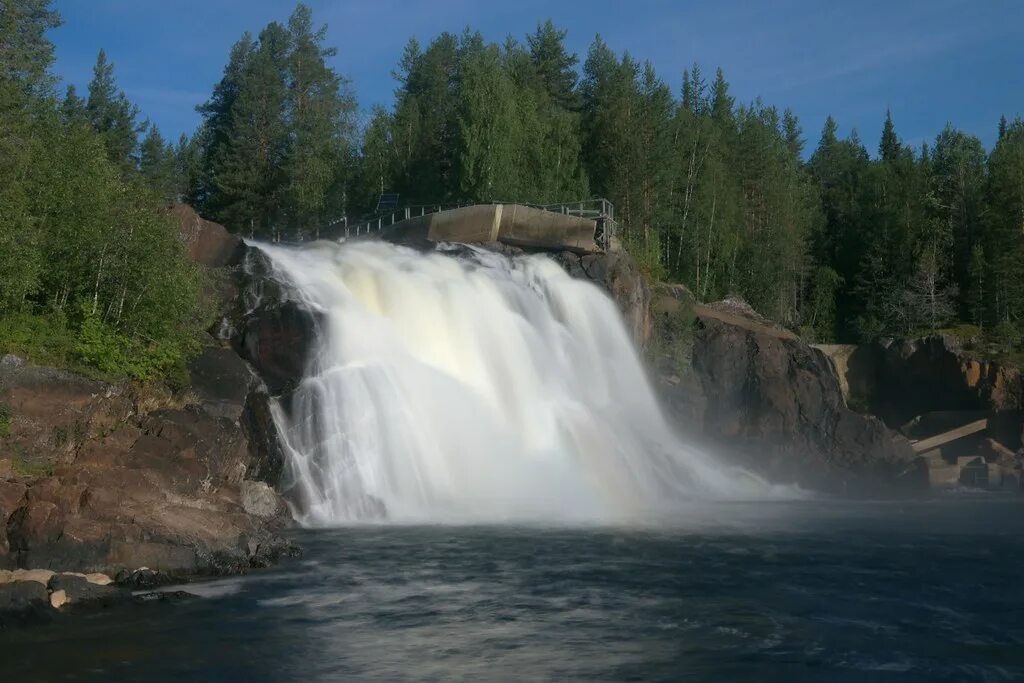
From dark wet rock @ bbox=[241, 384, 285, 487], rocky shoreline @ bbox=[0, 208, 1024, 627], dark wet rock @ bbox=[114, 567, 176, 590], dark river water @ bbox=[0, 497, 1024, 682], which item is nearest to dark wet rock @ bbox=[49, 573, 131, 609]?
rocky shoreline @ bbox=[0, 208, 1024, 627]

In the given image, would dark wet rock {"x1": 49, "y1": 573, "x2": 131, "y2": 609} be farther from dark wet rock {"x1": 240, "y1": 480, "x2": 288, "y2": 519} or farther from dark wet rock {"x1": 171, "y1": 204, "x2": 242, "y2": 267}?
dark wet rock {"x1": 171, "y1": 204, "x2": 242, "y2": 267}

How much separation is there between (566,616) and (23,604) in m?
7.75

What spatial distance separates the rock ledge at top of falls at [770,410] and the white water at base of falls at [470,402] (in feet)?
9.32

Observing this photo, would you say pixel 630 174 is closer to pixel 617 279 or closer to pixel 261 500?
pixel 617 279

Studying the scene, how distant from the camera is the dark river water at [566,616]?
Result: 41.2 feet

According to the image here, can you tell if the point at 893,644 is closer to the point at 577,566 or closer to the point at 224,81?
the point at 577,566

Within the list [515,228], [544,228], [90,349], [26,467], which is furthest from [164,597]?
[544,228]

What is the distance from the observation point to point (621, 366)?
122 ft

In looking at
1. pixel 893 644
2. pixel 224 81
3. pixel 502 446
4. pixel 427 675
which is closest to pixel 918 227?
pixel 502 446

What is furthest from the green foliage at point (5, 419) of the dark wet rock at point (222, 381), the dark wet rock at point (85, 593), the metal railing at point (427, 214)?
the metal railing at point (427, 214)

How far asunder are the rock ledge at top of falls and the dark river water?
16.2 m

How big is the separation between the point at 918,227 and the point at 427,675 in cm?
5806

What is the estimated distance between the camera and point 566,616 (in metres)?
15.0

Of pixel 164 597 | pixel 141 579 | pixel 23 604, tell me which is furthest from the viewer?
pixel 141 579
